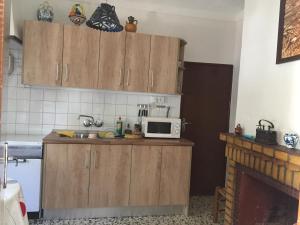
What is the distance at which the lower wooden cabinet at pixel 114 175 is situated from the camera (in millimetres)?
2979

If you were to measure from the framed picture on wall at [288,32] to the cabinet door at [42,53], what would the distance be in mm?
2229

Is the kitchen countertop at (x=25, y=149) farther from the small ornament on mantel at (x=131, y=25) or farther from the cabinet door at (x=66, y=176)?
the small ornament on mantel at (x=131, y=25)

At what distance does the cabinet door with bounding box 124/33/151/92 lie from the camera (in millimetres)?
3309

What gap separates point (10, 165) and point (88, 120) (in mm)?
1042

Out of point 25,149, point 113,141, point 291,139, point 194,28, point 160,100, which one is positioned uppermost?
point 194,28

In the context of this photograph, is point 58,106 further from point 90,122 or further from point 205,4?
point 205,4

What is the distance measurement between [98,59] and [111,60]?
15cm

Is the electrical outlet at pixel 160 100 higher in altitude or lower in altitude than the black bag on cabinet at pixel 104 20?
lower

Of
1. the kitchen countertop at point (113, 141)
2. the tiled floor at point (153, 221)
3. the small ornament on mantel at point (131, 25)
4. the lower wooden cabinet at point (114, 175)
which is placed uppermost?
the small ornament on mantel at point (131, 25)

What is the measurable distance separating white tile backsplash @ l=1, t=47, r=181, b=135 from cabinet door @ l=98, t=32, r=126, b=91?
1.12 ft

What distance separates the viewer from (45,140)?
2914 millimetres

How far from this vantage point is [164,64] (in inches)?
134

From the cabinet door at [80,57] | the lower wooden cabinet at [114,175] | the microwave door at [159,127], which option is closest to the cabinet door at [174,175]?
the lower wooden cabinet at [114,175]


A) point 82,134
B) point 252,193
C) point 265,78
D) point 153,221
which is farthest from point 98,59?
point 252,193
